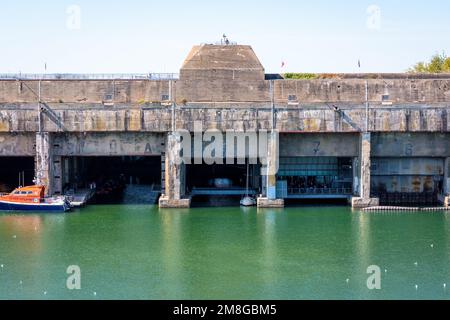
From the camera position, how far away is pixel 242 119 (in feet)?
153

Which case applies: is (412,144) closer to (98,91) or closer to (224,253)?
(224,253)

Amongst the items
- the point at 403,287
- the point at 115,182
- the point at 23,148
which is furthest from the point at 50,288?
the point at 115,182

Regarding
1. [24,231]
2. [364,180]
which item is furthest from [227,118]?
[24,231]

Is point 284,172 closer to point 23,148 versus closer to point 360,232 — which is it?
point 360,232

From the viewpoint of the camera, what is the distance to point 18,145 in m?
47.2

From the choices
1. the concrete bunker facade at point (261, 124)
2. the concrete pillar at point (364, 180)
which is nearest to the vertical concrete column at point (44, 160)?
the concrete bunker facade at point (261, 124)

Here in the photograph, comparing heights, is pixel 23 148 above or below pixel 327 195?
above

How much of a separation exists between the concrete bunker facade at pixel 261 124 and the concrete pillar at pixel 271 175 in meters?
0.07

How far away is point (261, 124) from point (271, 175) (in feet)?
11.3

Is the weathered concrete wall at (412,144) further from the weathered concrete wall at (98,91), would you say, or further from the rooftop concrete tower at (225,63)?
the weathered concrete wall at (98,91)

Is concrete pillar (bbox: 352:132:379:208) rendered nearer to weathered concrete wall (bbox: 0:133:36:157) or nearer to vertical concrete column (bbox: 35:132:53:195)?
vertical concrete column (bbox: 35:132:53:195)

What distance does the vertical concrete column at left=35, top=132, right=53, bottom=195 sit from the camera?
46.3m

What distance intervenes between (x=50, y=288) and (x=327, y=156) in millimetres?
26696

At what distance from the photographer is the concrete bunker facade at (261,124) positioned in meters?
46.4
